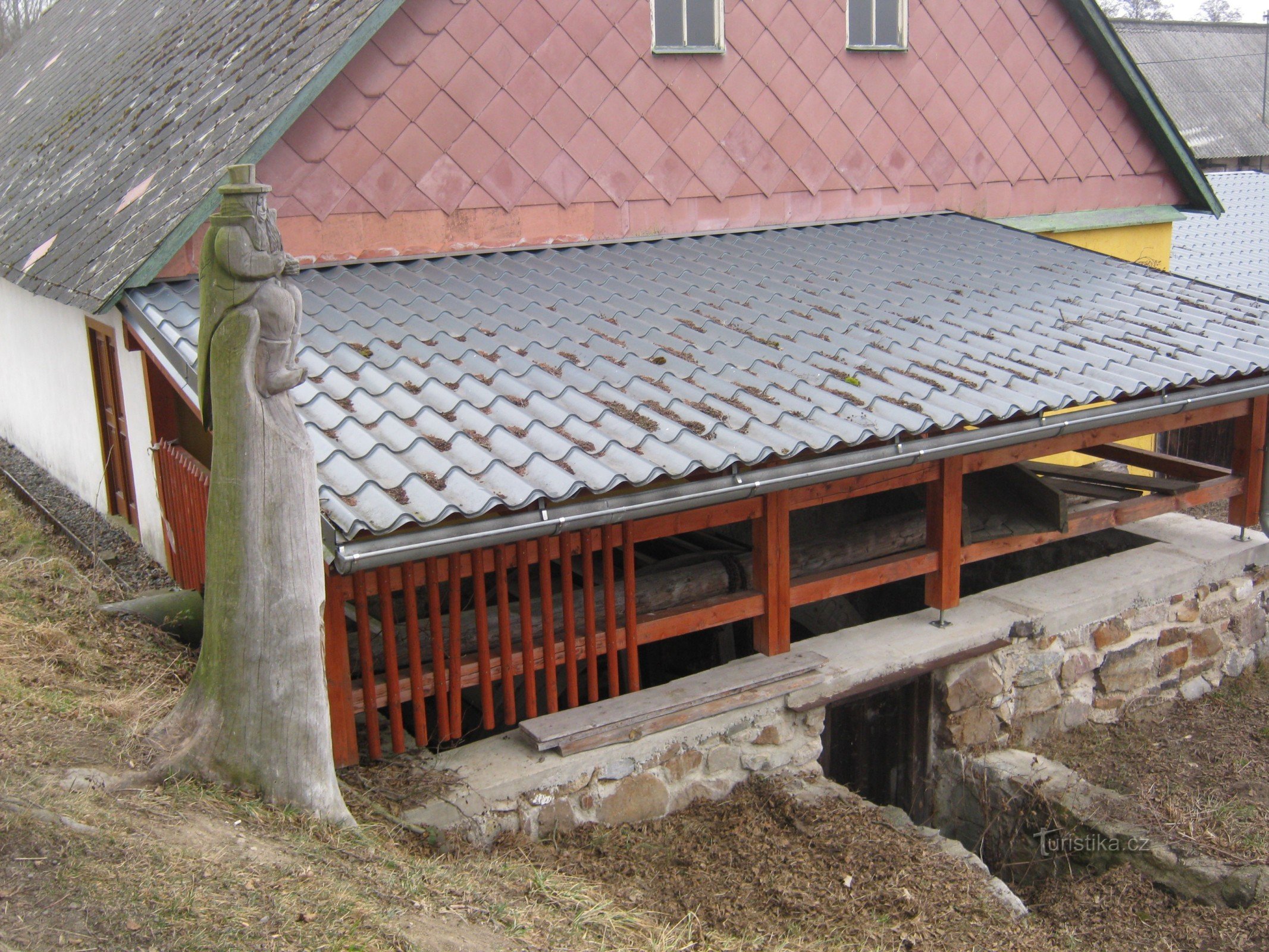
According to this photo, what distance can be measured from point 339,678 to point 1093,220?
25.7 feet

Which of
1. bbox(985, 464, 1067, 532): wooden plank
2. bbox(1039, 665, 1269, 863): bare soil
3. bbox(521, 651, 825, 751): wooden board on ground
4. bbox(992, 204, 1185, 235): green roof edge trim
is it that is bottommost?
bbox(1039, 665, 1269, 863): bare soil

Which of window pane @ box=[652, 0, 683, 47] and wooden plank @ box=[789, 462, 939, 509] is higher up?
window pane @ box=[652, 0, 683, 47]

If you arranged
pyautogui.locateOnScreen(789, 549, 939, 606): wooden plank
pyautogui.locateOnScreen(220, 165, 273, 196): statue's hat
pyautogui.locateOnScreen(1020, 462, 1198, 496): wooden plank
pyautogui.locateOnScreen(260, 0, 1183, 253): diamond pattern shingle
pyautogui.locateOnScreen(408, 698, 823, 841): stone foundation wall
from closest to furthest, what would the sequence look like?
1. pyautogui.locateOnScreen(220, 165, 273, 196): statue's hat
2. pyautogui.locateOnScreen(408, 698, 823, 841): stone foundation wall
3. pyautogui.locateOnScreen(789, 549, 939, 606): wooden plank
4. pyautogui.locateOnScreen(260, 0, 1183, 253): diamond pattern shingle
5. pyautogui.locateOnScreen(1020, 462, 1198, 496): wooden plank

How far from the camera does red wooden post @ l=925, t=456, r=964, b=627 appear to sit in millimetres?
6332

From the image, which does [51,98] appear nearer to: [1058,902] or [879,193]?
[879,193]

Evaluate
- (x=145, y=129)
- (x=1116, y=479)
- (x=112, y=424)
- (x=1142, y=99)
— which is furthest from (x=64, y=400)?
(x=1142, y=99)

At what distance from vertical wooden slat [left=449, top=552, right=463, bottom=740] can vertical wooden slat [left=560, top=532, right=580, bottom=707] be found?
1.59 feet

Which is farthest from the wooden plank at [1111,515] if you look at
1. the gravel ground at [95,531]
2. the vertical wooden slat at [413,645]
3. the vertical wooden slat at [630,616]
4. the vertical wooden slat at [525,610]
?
the gravel ground at [95,531]

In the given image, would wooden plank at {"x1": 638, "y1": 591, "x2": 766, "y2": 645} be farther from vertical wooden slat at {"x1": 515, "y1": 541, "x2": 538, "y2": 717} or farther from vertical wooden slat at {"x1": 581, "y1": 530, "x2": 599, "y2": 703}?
vertical wooden slat at {"x1": 515, "y1": 541, "x2": 538, "y2": 717}

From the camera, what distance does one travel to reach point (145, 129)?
7820 mm

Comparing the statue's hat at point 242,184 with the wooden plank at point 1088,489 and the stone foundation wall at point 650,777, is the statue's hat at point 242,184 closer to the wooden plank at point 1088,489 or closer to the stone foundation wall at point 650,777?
the stone foundation wall at point 650,777

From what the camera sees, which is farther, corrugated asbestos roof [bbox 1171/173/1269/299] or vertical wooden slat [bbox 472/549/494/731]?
corrugated asbestos roof [bbox 1171/173/1269/299]

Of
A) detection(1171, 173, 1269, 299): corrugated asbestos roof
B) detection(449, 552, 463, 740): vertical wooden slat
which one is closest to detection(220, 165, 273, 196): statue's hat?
detection(449, 552, 463, 740): vertical wooden slat

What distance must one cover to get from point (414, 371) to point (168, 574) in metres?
3.00
